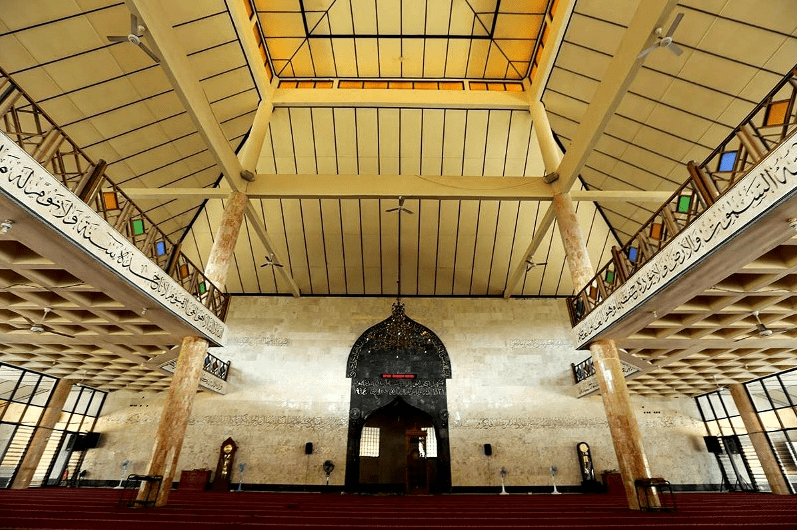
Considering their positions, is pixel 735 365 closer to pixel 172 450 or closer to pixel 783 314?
pixel 783 314

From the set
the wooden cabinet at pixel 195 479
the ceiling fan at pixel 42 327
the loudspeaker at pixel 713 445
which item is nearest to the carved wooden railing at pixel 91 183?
the ceiling fan at pixel 42 327

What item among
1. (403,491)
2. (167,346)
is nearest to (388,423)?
(403,491)

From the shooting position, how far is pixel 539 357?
12.1 meters

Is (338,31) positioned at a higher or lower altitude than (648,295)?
higher

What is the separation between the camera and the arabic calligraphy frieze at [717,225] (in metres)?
3.29

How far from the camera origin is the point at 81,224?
427 cm

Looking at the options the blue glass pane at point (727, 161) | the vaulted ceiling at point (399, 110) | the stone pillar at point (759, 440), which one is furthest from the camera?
the stone pillar at point (759, 440)

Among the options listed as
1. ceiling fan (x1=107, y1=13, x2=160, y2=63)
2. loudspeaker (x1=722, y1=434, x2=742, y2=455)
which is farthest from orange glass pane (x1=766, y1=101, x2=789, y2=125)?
loudspeaker (x1=722, y1=434, x2=742, y2=455)

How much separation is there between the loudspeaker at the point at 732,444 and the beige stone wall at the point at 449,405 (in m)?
0.60

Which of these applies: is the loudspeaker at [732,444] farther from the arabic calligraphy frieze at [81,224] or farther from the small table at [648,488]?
the arabic calligraphy frieze at [81,224]

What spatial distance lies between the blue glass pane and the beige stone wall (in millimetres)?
8731

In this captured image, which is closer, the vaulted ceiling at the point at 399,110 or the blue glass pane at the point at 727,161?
the blue glass pane at the point at 727,161

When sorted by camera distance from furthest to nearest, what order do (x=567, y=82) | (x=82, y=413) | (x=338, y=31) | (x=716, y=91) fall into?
(x=82, y=413)
(x=338, y=31)
(x=567, y=82)
(x=716, y=91)

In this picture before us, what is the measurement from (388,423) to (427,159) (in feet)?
31.7
